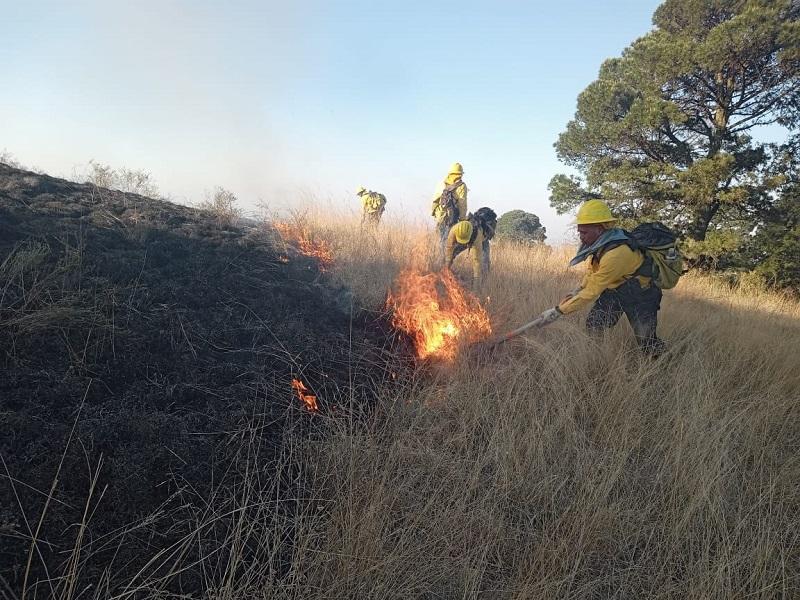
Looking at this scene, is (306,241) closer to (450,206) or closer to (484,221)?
(484,221)

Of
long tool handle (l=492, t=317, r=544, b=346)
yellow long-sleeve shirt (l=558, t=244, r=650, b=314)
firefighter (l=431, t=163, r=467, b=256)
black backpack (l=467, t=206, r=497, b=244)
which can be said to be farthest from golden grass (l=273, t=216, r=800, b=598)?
firefighter (l=431, t=163, r=467, b=256)

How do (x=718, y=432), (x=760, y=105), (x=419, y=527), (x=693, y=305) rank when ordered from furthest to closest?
(x=760, y=105) < (x=693, y=305) < (x=718, y=432) < (x=419, y=527)

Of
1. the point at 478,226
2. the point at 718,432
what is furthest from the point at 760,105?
the point at 718,432

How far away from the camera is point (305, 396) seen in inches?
119

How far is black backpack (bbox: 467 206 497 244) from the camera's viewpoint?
20.9 feet

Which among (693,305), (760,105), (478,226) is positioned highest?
(760,105)

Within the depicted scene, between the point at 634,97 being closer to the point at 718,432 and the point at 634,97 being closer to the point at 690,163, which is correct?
the point at 690,163

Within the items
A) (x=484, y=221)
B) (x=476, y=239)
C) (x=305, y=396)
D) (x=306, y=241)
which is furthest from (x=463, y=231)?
(x=305, y=396)

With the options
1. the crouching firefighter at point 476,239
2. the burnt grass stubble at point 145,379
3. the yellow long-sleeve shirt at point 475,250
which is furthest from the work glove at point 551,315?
the yellow long-sleeve shirt at point 475,250

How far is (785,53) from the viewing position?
32.0 feet

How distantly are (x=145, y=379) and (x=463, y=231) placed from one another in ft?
14.7

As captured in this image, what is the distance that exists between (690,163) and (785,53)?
273cm

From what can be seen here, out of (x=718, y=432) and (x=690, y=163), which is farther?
(x=690, y=163)

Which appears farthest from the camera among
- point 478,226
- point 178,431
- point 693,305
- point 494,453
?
point 693,305
